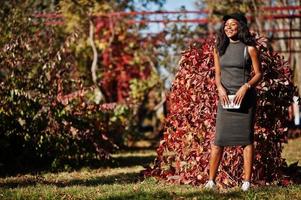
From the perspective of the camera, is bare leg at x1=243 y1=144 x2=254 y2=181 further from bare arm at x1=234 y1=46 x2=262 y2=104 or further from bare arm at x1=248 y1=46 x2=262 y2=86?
bare arm at x1=248 y1=46 x2=262 y2=86

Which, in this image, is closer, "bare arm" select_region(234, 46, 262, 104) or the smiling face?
"bare arm" select_region(234, 46, 262, 104)

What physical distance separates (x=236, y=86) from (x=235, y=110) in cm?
28

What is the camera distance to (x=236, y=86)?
6414 millimetres

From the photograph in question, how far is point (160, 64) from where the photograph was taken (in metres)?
19.8

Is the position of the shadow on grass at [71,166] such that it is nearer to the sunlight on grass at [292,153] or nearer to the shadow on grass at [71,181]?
the shadow on grass at [71,181]

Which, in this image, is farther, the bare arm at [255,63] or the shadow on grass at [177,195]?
the bare arm at [255,63]

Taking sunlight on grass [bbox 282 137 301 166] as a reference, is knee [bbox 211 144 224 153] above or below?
above

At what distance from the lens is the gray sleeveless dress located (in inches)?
250

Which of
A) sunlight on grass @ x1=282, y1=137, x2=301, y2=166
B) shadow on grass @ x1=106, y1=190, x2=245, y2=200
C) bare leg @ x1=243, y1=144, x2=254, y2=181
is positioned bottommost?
sunlight on grass @ x1=282, y1=137, x2=301, y2=166

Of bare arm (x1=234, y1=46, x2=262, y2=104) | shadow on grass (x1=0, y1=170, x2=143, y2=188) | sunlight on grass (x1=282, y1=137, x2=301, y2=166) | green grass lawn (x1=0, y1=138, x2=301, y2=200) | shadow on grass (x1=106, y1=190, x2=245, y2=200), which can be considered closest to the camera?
shadow on grass (x1=106, y1=190, x2=245, y2=200)

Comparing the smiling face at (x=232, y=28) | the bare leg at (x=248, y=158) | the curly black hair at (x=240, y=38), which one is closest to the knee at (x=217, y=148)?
the bare leg at (x=248, y=158)

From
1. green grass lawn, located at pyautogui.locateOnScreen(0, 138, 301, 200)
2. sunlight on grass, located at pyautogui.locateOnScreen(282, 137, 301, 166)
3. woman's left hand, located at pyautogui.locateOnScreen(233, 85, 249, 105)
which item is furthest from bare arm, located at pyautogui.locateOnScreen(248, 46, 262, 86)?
sunlight on grass, located at pyautogui.locateOnScreen(282, 137, 301, 166)

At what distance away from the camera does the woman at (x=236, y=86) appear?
250 inches

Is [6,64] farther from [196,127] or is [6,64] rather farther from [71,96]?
[196,127]
